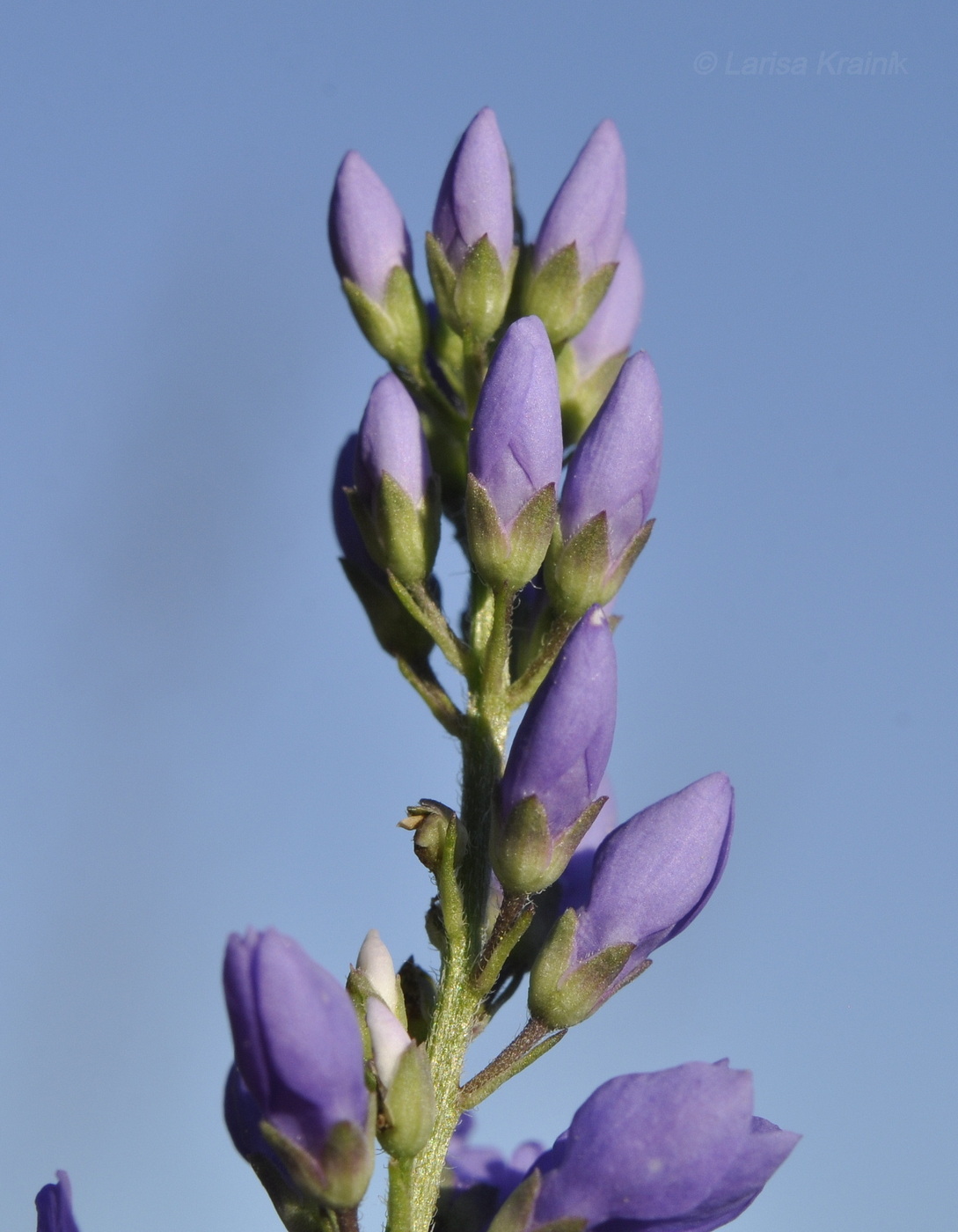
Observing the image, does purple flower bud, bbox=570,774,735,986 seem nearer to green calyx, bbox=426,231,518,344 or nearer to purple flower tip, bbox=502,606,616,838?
purple flower tip, bbox=502,606,616,838

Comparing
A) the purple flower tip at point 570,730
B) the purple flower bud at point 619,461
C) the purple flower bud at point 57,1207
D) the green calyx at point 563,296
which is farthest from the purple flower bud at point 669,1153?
the green calyx at point 563,296

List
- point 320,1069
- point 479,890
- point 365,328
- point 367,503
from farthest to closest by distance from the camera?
point 365,328 → point 367,503 → point 479,890 → point 320,1069

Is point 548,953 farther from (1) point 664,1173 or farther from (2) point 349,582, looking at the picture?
(2) point 349,582

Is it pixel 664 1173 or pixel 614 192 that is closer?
pixel 664 1173

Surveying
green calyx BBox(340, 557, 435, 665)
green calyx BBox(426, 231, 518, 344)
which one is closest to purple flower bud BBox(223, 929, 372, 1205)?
green calyx BBox(340, 557, 435, 665)

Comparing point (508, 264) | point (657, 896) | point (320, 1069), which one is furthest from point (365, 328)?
point (320, 1069)

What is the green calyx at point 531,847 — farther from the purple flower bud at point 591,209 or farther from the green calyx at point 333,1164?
the purple flower bud at point 591,209

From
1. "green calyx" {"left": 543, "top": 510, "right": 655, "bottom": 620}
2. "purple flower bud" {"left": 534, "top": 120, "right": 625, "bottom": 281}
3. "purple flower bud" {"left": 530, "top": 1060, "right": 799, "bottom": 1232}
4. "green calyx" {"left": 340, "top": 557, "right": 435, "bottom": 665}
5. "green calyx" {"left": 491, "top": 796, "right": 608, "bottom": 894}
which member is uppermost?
"purple flower bud" {"left": 534, "top": 120, "right": 625, "bottom": 281}
